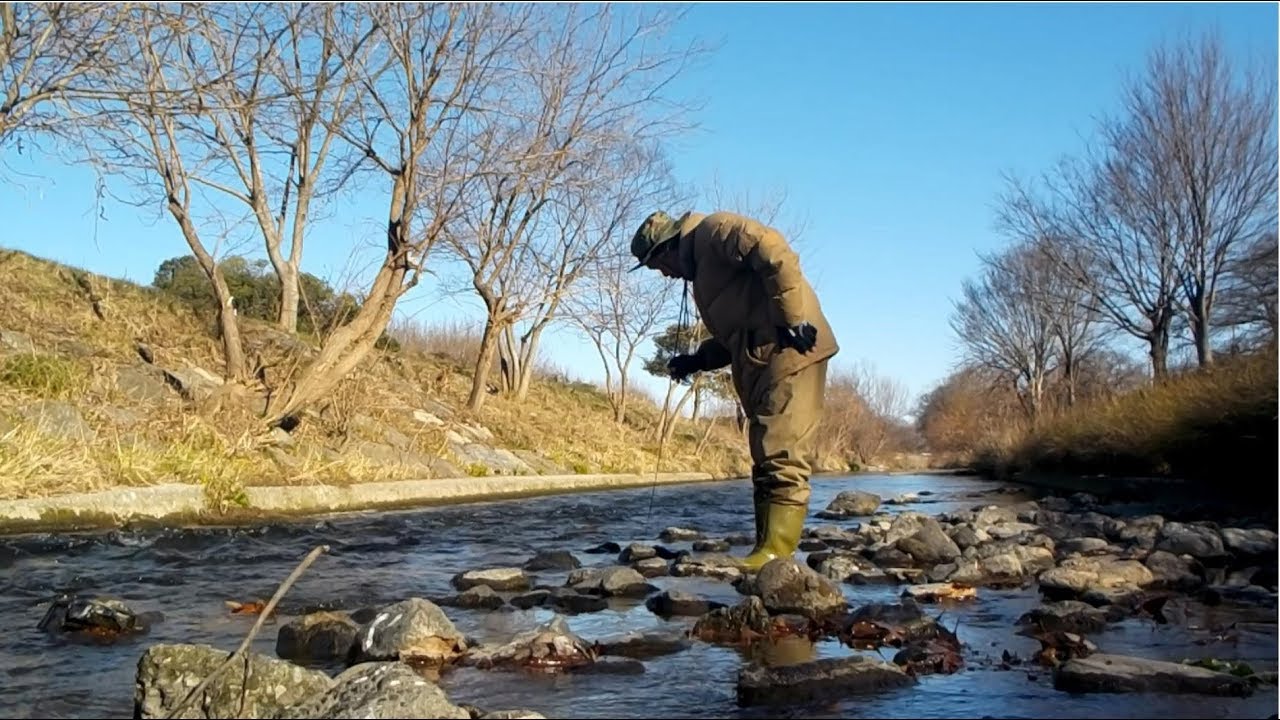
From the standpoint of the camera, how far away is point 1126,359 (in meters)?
44.9

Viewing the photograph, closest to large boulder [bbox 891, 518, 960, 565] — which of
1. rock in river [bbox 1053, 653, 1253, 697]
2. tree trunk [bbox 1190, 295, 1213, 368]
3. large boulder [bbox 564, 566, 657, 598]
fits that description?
large boulder [bbox 564, 566, 657, 598]

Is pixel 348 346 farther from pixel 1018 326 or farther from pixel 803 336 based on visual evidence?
pixel 1018 326

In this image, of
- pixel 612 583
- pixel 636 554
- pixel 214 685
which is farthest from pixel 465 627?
pixel 636 554

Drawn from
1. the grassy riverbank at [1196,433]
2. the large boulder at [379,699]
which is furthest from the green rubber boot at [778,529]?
the grassy riverbank at [1196,433]

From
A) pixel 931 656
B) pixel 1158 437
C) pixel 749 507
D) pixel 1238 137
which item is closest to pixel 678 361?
pixel 931 656

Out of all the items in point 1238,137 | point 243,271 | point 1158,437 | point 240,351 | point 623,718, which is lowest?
point 623,718

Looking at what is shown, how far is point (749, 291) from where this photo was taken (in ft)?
17.9

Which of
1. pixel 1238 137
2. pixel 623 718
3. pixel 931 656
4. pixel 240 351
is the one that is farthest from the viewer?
pixel 1238 137

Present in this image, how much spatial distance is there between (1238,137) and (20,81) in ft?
79.5

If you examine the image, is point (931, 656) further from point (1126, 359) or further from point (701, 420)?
point (1126, 359)

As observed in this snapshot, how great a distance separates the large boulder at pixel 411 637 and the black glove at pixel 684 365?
9.15ft

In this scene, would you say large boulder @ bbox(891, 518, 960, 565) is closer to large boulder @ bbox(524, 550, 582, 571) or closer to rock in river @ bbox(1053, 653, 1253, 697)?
large boulder @ bbox(524, 550, 582, 571)

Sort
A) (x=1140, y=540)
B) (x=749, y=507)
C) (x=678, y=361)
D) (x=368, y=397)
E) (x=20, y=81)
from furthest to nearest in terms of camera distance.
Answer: (x=368, y=397) < (x=749, y=507) < (x=20, y=81) < (x=1140, y=540) < (x=678, y=361)

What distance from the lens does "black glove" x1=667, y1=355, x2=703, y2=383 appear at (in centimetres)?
598
